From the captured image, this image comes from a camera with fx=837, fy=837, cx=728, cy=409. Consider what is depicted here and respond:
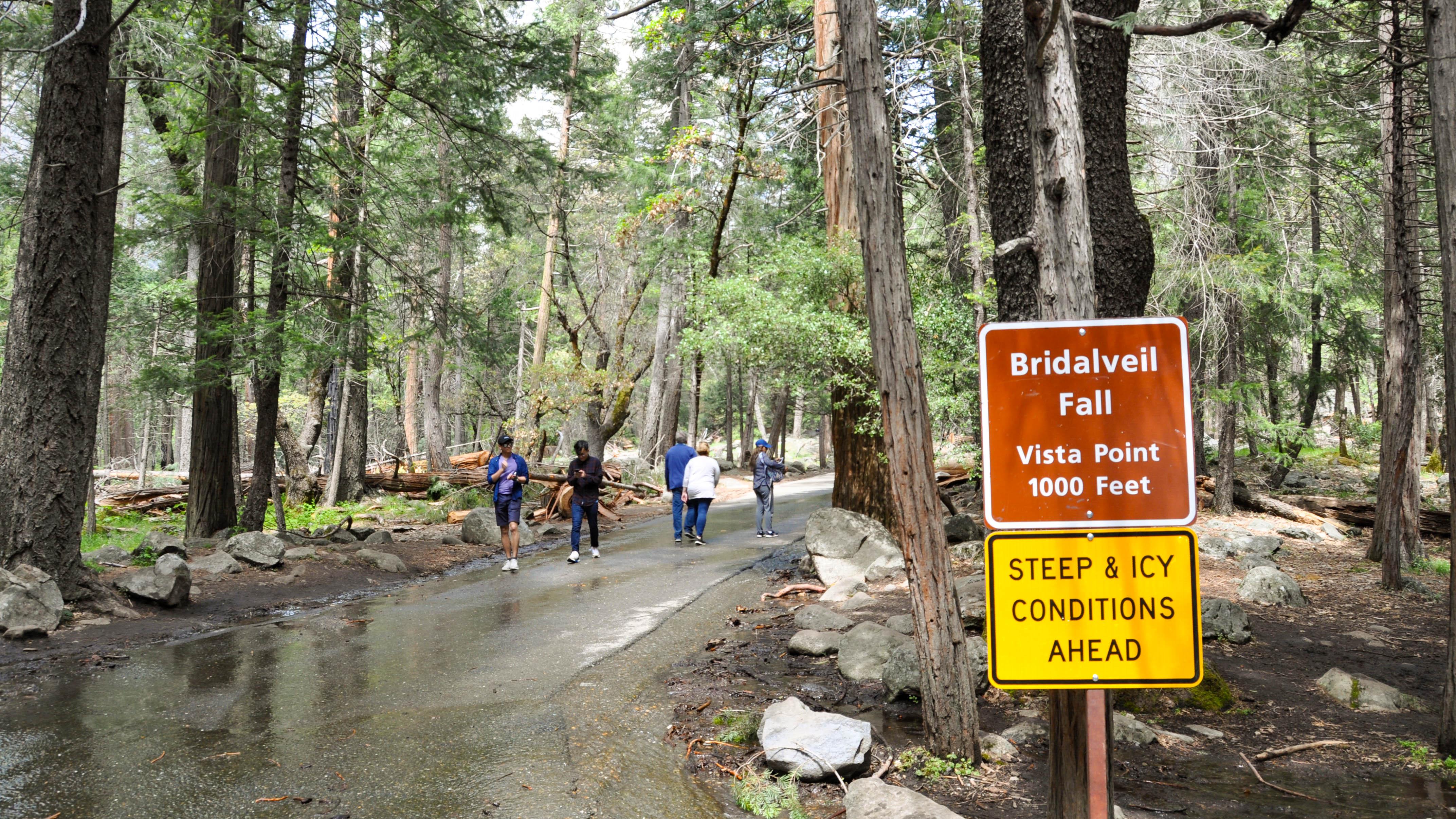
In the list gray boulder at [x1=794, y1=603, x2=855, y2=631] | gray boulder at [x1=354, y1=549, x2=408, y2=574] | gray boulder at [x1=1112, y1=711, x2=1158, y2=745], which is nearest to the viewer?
gray boulder at [x1=1112, y1=711, x2=1158, y2=745]

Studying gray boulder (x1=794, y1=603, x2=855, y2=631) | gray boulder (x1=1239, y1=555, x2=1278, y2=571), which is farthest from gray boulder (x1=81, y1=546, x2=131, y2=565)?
gray boulder (x1=1239, y1=555, x2=1278, y2=571)

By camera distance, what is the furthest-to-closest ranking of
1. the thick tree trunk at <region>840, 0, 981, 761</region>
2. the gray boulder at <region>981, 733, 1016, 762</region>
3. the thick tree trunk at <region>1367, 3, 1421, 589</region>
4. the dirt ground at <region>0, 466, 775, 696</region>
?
1. the thick tree trunk at <region>1367, 3, 1421, 589</region>
2. the dirt ground at <region>0, 466, 775, 696</region>
3. the gray boulder at <region>981, 733, 1016, 762</region>
4. the thick tree trunk at <region>840, 0, 981, 761</region>

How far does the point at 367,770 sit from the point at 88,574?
20.7 ft

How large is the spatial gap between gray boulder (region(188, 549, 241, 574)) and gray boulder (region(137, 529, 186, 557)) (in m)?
0.25

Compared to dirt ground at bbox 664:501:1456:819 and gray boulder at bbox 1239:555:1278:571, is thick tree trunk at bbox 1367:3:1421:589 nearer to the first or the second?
gray boulder at bbox 1239:555:1278:571

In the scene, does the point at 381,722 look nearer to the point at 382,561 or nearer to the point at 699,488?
the point at 382,561

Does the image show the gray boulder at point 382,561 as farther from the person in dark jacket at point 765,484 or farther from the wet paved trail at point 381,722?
the person in dark jacket at point 765,484

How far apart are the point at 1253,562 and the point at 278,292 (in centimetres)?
1512

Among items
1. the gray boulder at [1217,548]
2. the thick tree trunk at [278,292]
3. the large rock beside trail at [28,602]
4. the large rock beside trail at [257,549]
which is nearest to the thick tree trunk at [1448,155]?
the gray boulder at [1217,548]

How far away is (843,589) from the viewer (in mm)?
10117

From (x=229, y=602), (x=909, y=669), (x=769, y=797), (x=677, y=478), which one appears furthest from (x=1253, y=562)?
(x=229, y=602)

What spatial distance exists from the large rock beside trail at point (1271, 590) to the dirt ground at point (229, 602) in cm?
1072

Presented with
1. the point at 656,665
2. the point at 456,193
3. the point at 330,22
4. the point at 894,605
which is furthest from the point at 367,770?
the point at 330,22

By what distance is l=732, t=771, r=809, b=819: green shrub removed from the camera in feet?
14.6
